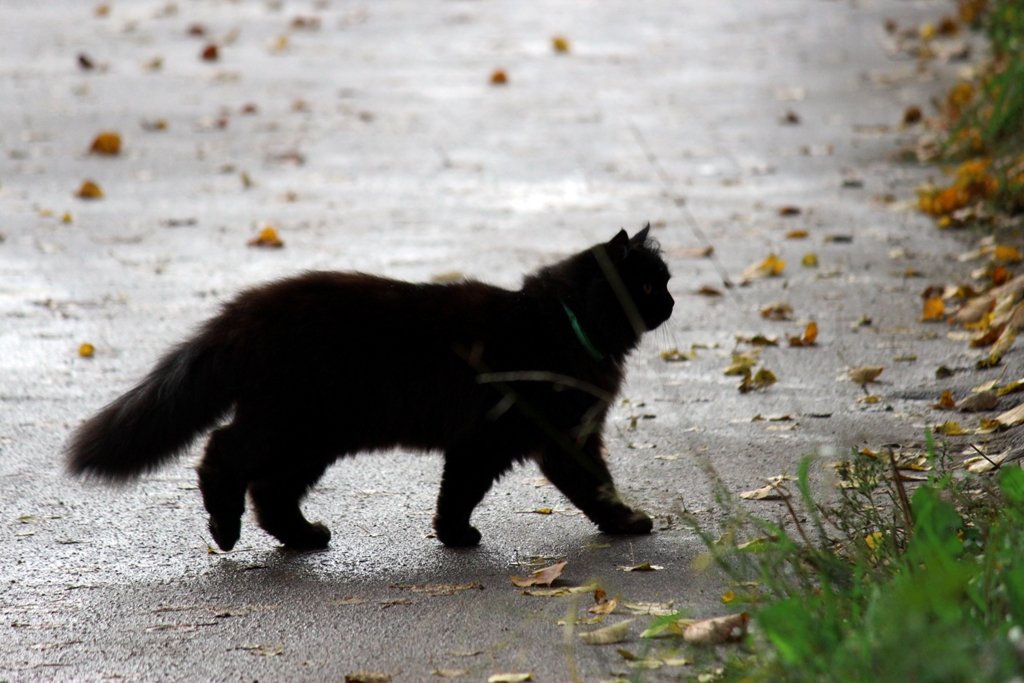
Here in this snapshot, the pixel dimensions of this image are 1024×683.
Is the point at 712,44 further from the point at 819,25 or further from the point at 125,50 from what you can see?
the point at 125,50

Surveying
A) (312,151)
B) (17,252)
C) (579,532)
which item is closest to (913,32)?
(312,151)

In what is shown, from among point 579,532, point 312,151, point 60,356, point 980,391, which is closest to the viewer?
point 579,532

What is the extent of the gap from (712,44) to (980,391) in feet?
35.2

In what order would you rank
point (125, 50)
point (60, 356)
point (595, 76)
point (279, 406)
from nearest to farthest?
point (279, 406)
point (60, 356)
point (595, 76)
point (125, 50)

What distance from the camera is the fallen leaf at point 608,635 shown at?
3.44m

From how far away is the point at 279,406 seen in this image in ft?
13.2

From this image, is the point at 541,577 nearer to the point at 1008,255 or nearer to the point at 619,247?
the point at 619,247

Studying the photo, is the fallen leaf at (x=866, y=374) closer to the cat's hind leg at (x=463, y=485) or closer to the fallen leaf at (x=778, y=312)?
the fallen leaf at (x=778, y=312)

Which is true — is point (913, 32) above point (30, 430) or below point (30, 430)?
above

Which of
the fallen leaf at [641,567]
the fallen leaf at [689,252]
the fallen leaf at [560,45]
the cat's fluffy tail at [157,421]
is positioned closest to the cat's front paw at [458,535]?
the fallen leaf at [641,567]

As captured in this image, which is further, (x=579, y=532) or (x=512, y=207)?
(x=512, y=207)

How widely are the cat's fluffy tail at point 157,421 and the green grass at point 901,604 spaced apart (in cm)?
162

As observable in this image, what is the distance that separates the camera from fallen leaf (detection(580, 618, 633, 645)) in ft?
11.3

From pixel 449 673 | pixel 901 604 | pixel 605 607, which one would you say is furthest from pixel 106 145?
pixel 901 604
